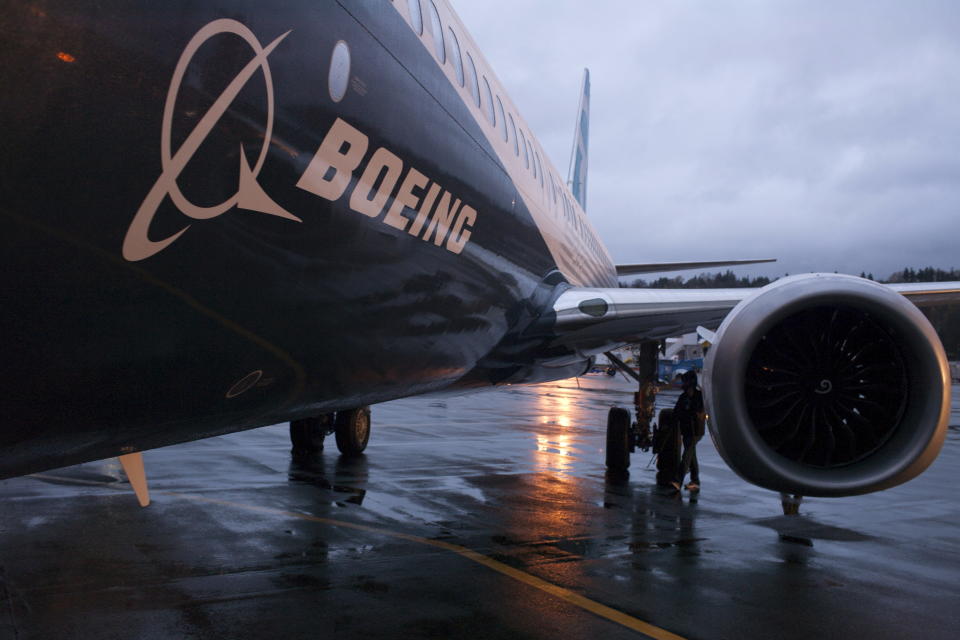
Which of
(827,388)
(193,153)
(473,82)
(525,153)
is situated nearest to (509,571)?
(827,388)

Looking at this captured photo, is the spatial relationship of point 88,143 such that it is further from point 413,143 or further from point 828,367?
point 828,367

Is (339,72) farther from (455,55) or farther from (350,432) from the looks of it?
(350,432)

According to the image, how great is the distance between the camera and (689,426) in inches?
378

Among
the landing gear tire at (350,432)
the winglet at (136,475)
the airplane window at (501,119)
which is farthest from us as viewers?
the landing gear tire at (350,432)

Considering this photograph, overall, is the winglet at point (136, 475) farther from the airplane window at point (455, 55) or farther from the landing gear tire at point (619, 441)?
the landing gear tire at point (619, 441)

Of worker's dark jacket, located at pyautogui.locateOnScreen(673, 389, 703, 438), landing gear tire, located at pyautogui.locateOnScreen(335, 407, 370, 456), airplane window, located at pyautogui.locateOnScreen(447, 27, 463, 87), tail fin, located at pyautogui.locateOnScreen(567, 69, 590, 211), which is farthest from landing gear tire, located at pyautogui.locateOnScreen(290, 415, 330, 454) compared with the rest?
tail fin, located at pyautogui.locateOnScreen(567, 69, 590, 211)

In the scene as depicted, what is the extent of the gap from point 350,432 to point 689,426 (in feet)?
14.8

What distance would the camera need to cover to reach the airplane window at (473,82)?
5427mm

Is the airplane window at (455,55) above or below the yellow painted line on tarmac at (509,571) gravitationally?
above

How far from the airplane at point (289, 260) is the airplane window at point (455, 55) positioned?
4 centimetres

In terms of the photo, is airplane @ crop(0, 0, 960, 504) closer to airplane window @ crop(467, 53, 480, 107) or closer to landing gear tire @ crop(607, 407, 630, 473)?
airplane window @ crop(467, 53, 480, 107)

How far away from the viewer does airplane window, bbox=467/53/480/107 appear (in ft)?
17.8

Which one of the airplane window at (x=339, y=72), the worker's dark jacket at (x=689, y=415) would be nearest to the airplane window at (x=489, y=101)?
the airplane window at (x=339, y=72)

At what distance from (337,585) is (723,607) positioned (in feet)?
7.48
